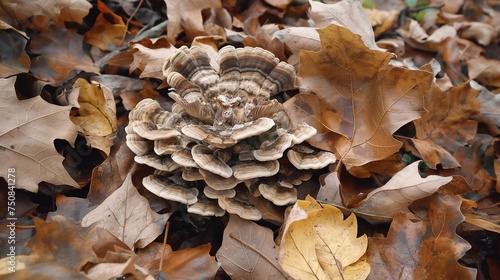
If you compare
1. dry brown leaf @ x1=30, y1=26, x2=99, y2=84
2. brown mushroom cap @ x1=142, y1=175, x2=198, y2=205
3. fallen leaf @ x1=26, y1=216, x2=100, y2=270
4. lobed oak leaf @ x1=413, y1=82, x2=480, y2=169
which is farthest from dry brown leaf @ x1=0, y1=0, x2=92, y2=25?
lobed oak leaf @ x1=413, y1=82, x2=480, y2=169

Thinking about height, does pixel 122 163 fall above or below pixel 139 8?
below

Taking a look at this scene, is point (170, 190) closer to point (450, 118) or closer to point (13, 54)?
point (13, 54)

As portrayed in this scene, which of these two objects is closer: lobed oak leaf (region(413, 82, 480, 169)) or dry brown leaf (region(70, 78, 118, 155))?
dry brown leaf (region(70, 78, 118, 155))

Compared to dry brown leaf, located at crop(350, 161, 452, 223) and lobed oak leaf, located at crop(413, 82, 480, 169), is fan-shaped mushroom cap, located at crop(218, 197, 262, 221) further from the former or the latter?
lobed oak leaf, located at crop(413, 82, 480, 169)

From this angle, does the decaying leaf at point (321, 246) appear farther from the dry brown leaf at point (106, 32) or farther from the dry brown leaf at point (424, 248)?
the dry brown leaf at point (106, 32)

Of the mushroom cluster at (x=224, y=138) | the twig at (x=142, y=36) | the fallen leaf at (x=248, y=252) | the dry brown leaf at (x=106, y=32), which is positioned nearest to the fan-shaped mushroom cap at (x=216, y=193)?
the mushroom cluster at (x=224, y=138)

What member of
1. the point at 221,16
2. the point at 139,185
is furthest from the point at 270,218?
the point at 221,16

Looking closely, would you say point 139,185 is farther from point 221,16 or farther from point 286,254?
point 221,16
